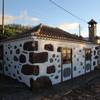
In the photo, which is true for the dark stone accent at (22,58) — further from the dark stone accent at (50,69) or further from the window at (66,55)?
the window at (66,55)

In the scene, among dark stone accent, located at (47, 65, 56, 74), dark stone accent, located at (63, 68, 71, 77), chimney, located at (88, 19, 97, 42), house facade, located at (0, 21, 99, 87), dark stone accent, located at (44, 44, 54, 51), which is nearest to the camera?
house facade, located at (0, 21, 99, 87)

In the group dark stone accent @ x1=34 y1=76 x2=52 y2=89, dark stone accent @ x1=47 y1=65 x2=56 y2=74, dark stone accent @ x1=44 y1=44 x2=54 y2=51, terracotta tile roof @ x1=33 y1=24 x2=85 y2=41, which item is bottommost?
dark stone accent @ x1=34 y1=76 x2=52 y2=89

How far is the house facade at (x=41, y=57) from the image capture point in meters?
13.0

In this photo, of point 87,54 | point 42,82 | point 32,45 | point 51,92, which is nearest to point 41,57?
point 32,45

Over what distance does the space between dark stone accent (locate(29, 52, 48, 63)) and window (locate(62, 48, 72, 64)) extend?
2511 mm

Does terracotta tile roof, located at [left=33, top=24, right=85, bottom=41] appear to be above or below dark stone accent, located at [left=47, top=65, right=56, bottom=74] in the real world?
above

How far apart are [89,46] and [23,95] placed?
11087 millimetres

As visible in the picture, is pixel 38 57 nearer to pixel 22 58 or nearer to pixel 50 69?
pixel 22 58

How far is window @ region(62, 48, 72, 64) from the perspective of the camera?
1573 cm

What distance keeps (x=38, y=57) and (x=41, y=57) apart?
265 millimetres

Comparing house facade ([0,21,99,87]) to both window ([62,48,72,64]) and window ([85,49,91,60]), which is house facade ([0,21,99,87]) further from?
window ([85,49,91,60])

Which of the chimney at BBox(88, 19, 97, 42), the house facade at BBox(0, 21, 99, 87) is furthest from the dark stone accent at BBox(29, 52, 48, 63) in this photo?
the chimney at BBox(88, 19, 97, 42)

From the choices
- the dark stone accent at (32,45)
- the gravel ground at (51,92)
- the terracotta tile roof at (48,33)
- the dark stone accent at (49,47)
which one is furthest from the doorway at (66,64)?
the dark stone accent at (32,45)

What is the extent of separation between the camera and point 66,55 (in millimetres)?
16188
